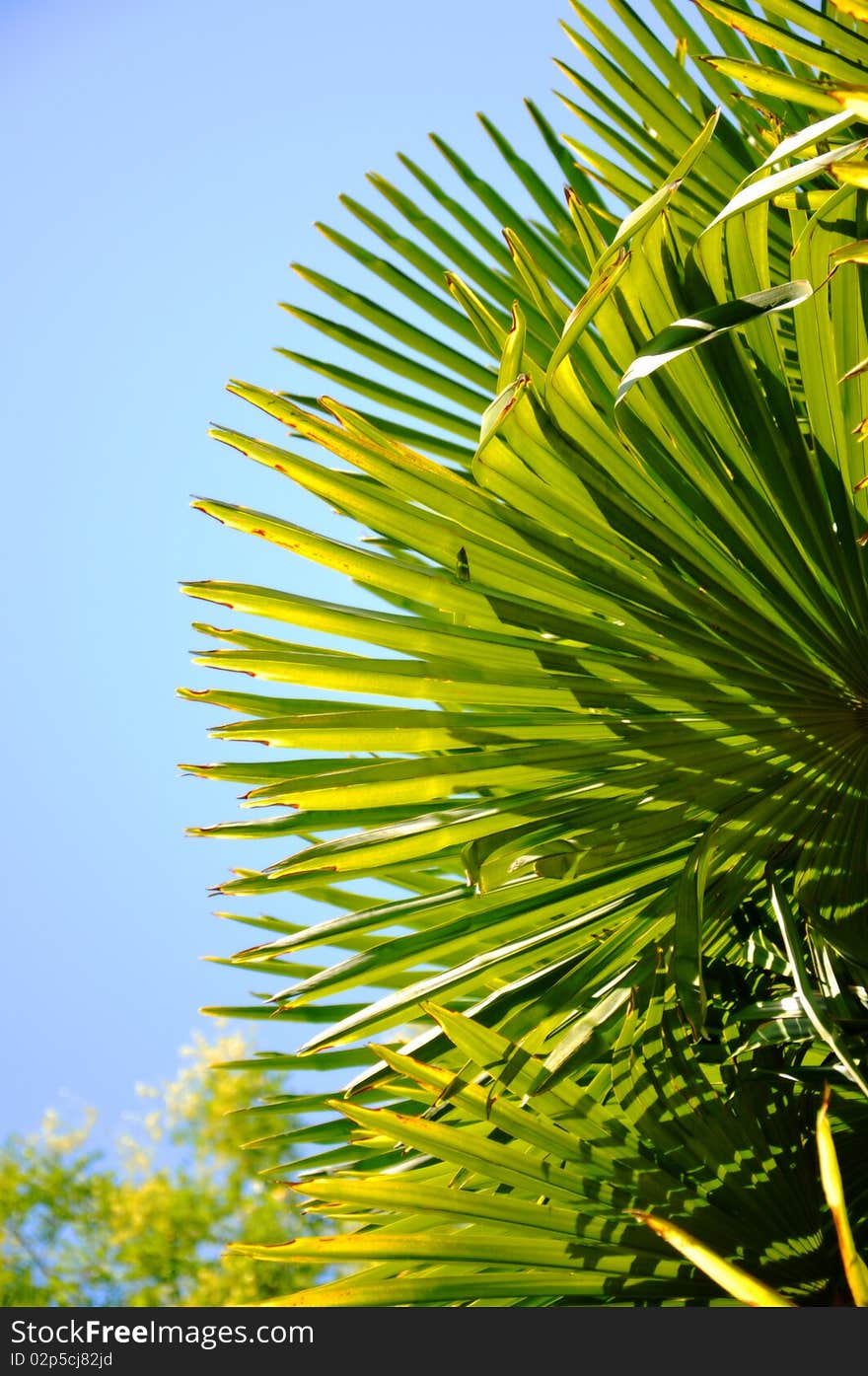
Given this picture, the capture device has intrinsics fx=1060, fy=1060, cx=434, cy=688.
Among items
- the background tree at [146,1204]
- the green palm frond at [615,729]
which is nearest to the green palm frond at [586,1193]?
the green palm frond at [615,729]

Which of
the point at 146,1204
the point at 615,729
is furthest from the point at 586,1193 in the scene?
the point at 146,1204

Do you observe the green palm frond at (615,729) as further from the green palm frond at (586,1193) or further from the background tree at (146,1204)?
the background tree at (146,1204)

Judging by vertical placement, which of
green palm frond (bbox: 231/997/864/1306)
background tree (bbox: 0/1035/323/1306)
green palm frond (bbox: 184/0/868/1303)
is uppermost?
green palm frond (bbox: 184/0/868/1303)

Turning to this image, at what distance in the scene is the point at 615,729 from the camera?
813 mm

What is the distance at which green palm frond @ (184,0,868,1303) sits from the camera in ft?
2.54

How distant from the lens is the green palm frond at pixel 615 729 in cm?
77

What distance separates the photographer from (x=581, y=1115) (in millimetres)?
824

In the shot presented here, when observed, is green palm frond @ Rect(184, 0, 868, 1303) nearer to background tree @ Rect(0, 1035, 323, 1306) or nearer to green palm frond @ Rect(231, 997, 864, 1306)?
green palm frond @ Rect(231, 997, 864, 1306)

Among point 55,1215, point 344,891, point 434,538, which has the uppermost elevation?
point 434,538

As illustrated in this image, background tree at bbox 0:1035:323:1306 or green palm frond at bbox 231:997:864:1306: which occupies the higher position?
green palm frond at bbox 231:997:864:1306

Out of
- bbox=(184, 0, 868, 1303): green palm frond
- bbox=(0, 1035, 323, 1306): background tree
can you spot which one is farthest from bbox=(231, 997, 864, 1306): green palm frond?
bbox=(0, 1035, 323, 1306): background tree

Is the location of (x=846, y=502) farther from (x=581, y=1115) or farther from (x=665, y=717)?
(x=581, y=1115)
